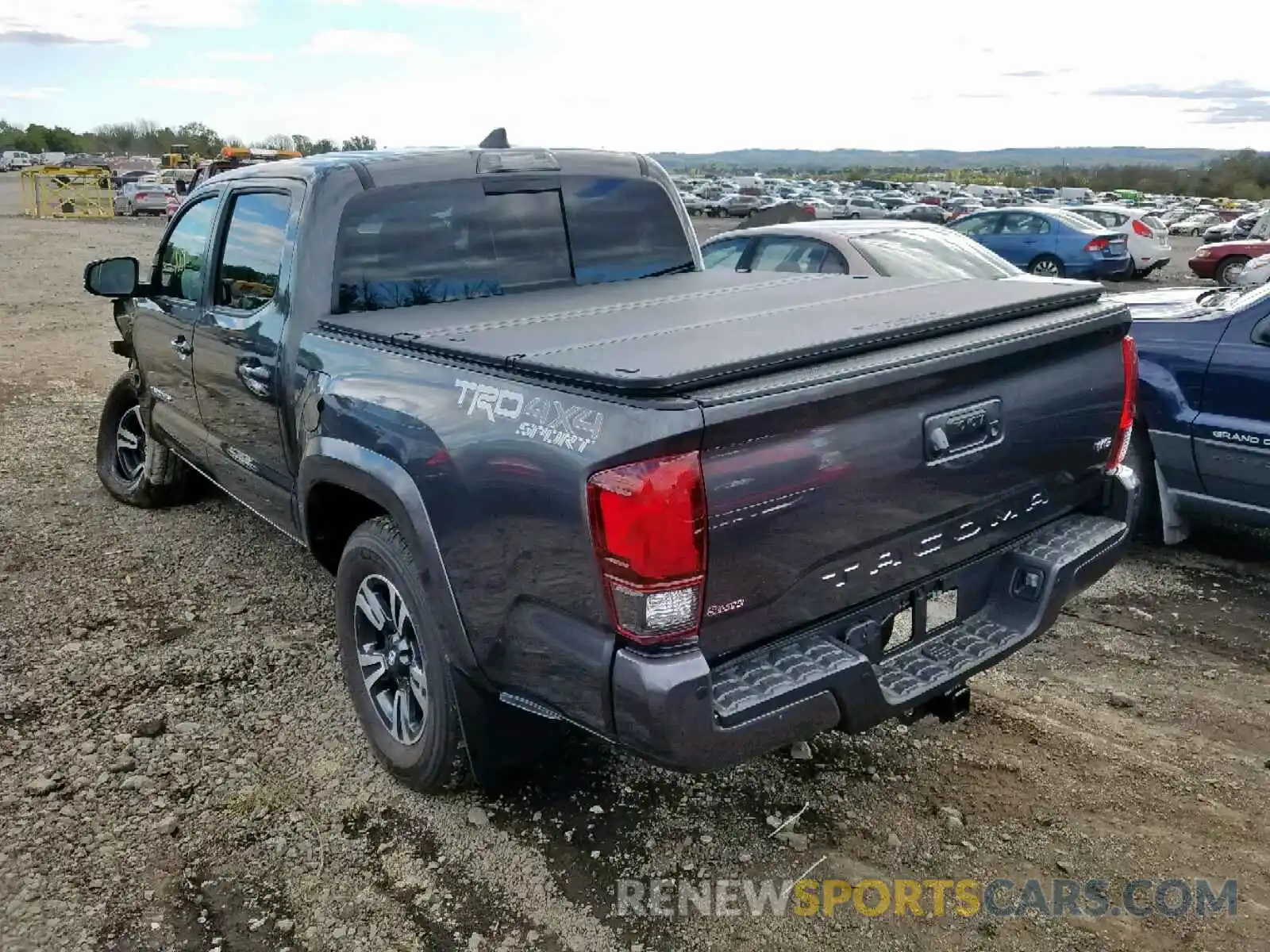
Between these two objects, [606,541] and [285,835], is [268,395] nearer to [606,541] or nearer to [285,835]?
[285,835]

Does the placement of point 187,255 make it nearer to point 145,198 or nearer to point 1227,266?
point 1227,266

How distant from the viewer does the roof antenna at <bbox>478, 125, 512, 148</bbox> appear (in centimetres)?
450

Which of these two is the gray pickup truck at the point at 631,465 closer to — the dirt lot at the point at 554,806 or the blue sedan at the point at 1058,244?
the dirt lot at the point at 554,806

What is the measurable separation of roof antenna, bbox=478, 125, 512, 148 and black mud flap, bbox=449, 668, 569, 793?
2.53 meters

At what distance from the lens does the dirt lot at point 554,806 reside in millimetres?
2762

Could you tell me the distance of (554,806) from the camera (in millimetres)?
3268

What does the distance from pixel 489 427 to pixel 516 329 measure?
2.00ft

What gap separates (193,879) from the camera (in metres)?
2.96

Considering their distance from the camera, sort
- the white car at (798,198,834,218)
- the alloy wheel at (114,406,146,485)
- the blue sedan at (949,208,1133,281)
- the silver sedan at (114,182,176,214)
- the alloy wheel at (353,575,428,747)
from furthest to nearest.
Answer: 1. the white car at (798,198,834,218)
2. the silver sedan at (114,182,176,214)
3. the blue sedan at (949,208,1133,281)
4. the alloy wheel at (114,406,146,485)
5. the alloy wheel at (353,575,428,747)

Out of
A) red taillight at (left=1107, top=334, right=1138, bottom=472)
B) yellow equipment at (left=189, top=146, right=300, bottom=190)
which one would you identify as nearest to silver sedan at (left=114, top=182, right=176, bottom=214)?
yellow equipment at (left=189, top=146, right=300, bottom=190)

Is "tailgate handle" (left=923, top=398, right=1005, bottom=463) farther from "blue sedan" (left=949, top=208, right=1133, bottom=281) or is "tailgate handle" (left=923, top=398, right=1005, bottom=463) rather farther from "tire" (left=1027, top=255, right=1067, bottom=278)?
"tire" (left=1027, top=255, right=1067, bottom=278)

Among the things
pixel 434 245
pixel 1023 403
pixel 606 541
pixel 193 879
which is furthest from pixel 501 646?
pixel 434 245

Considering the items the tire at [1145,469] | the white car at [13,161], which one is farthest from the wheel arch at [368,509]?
the white car at [13,161]

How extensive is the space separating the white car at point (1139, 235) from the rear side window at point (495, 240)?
652 inches
